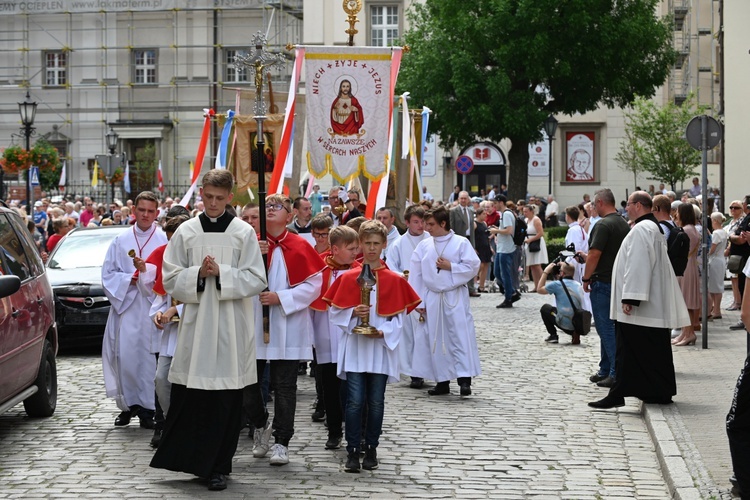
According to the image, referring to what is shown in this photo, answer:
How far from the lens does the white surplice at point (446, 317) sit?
40.0 feet

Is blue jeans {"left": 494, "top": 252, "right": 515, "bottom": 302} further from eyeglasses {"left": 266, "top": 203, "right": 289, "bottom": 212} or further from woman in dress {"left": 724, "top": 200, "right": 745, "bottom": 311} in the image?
eyeglasses {"left": 266, "top": 203, "right": 289, "bottom": 212}

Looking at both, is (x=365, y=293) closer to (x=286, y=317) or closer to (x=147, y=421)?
(x=286, y=317)

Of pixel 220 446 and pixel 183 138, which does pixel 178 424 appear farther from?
pixel 183 138

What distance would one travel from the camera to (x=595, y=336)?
1783cm

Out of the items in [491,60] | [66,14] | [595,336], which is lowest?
[595,336]

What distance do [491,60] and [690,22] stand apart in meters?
18.1

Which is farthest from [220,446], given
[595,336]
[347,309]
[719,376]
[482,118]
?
[482,118]

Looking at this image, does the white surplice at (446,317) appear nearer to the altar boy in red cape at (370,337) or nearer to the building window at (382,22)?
the altar boy in red cape at (370,337)

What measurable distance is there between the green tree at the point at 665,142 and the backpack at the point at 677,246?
3063 centimetres

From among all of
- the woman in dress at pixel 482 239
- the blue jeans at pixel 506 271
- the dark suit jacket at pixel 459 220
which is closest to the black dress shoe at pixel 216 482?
the blue jeans at pixel 506 271

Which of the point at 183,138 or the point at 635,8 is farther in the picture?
the point at 183,138

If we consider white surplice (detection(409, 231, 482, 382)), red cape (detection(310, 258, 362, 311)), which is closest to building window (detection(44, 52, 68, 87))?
white surplice (detection(409, 231, 482, 382))

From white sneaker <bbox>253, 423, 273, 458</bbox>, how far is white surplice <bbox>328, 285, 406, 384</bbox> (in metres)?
0.71

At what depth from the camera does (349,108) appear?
53.7 feet
